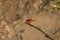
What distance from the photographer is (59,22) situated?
2.41 metres

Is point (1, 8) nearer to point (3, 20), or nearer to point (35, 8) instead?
point (3, 20)

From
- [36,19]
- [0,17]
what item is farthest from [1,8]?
[36,19]

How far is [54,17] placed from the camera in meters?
2.46

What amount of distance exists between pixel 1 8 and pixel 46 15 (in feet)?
1.93

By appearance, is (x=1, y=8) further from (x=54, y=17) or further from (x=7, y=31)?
(x=54, y=17)

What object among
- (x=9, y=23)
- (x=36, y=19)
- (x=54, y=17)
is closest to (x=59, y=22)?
(x=54, y=17)

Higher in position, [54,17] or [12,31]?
[54,17]

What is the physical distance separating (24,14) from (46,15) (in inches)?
11.1

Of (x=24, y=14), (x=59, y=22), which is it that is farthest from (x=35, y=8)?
(x=59, y=22)

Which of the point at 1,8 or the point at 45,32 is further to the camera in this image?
the point at 1,8

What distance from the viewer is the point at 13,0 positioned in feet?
8.45

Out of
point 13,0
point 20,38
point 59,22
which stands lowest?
point 20,38

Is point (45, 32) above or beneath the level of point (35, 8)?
beneath

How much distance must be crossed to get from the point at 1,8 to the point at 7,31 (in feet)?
1.08
